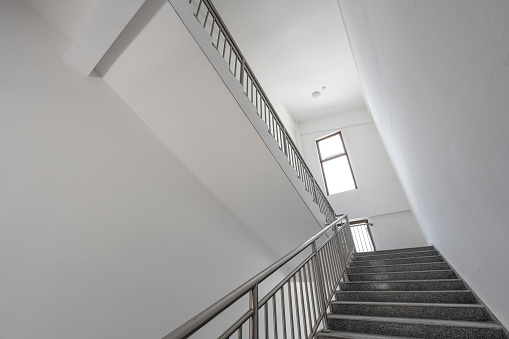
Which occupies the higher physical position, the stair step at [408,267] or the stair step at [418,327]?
the stair step at [408,267]

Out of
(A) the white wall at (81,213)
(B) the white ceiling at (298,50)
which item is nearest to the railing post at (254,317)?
(A) the white wall at (81,213)

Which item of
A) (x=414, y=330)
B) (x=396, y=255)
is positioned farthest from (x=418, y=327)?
(x=396, y=255)

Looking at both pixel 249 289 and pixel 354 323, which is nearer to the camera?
pixel 249 289

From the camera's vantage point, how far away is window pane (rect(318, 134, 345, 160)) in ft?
22.1

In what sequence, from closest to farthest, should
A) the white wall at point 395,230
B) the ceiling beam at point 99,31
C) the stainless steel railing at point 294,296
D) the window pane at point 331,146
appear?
the stainless steel railing at point 294,296, the ceiling beam at point 99,31, the white wall at point 395,230, the window pane at point 331,146

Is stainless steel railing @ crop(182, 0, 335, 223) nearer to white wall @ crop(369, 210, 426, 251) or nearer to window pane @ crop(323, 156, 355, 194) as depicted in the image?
white wall @ crop(369, 210, 426, 251)

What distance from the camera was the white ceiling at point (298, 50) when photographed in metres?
4.27

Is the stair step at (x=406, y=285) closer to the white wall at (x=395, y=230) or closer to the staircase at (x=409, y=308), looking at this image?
the staircase at (x=409, y=308)

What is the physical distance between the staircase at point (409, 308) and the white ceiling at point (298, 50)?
4861mm

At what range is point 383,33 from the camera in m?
1.47

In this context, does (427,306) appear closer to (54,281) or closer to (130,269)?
(130,269)

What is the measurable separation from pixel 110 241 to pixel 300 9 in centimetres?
516

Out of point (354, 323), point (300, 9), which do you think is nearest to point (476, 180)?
point (354, 323)

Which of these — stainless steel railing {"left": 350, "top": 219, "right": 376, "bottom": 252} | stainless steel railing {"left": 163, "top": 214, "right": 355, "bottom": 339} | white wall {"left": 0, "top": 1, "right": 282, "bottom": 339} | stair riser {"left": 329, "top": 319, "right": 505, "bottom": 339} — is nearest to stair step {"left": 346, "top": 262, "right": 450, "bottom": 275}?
stainless steel railing {"left": 163, "top": 214, "right": 355, "bottom": 339}
